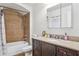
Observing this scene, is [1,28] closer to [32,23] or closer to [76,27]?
[32,23]

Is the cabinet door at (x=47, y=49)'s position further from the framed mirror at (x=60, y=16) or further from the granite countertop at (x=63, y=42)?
the framed mirror at (x=60, y=16)

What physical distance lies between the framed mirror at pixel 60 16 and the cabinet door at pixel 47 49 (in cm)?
27

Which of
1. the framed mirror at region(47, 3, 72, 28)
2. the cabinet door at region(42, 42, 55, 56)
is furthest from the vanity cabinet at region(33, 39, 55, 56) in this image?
the framed mirror at region(47, 3, 72, 28)

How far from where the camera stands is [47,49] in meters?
1.61

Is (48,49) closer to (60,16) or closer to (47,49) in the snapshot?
(47,49)

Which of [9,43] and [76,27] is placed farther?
[9,43]

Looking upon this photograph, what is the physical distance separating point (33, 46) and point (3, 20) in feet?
1.75

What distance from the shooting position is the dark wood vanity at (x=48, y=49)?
142 cm

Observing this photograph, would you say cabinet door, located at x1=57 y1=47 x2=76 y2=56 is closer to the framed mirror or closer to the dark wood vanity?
the dark wood vanity

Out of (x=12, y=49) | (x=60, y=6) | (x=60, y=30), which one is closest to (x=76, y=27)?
(x=60, y=30)

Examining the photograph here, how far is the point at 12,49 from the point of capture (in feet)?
5.17

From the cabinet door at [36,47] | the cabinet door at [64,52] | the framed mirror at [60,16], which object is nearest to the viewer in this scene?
the cabinet door at [64,52]

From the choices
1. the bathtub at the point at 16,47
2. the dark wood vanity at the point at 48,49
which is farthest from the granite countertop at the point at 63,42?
the bathtub at the point at 16,47

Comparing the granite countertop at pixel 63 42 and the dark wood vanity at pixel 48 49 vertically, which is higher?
the granite countertop at pixel 63 42
